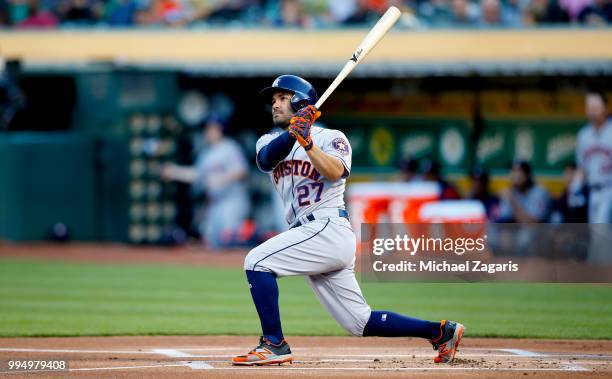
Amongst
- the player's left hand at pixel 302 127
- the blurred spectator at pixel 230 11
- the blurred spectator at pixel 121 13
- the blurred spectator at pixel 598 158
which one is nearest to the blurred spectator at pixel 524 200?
the blurred spectator at pixel 598 158

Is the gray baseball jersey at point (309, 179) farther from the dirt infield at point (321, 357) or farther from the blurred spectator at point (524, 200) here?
the blurred spectator at point (524, 200)

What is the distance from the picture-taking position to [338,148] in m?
6.18

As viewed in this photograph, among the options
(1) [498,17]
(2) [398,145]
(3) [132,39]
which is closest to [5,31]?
(3) [132,39]

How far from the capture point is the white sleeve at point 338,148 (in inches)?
242

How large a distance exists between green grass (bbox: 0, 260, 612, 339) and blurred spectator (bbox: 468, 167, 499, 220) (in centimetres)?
146

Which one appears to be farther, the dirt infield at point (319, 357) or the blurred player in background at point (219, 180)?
the blurred player in background at point (219, 180)

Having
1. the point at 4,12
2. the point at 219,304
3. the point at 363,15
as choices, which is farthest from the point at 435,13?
the point at 4,12

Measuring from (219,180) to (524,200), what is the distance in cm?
398

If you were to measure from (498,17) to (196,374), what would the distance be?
9.53 metres

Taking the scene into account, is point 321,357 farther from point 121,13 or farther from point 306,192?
point 121,13

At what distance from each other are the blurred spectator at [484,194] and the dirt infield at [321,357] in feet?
17.7

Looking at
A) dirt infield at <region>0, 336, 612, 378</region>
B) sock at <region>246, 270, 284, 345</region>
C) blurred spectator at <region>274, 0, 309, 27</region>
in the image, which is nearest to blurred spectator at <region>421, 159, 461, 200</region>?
blurred spectator at <region>274, 0, 309, 27</region>

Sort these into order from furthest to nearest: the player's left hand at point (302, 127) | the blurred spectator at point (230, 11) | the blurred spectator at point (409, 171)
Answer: the blurred spectator at point (230, 11)
the blurred spectator at point (409, 171)
the player's left hand at point (302, 127)

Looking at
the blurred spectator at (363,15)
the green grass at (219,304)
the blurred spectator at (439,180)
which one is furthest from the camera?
the blurred spectator at (363,15)
